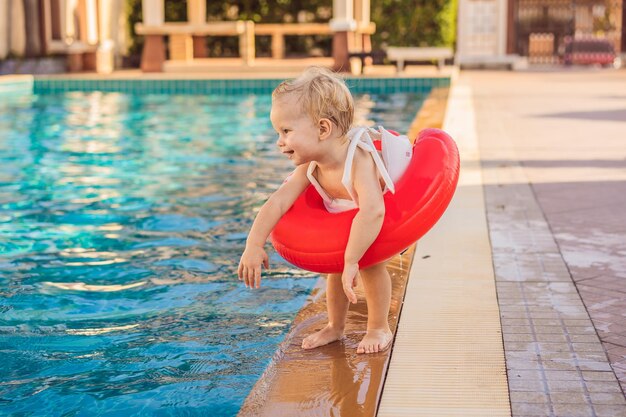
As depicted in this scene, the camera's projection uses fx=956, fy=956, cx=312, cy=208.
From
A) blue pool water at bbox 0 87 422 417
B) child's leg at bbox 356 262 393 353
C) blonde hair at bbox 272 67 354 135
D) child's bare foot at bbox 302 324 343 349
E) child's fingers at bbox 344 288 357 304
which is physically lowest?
blue pool water at bbox 0 87 422 417

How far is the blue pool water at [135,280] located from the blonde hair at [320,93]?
0.87 meters

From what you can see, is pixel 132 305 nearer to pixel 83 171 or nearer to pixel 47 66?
pixel 83 171

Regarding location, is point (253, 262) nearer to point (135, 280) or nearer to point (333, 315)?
point (333, 315)

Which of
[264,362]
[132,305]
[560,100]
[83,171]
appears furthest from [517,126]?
[264,362]

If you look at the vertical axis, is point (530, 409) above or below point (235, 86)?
below

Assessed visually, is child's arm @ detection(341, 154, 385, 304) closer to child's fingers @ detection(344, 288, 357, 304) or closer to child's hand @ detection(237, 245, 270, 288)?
child's fingers @ detection(344, 288, 357, 304)

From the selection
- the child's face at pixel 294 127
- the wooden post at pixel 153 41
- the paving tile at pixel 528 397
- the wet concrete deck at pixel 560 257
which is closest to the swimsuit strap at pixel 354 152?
the child's face at pixel 294 127

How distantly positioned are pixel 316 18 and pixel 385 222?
1863cm

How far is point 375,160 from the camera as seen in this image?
2820 mm

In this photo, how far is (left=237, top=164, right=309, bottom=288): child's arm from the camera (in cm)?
280

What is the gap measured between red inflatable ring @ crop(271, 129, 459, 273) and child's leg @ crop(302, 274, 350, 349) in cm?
12

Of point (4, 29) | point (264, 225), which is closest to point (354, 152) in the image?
point (264, 225)

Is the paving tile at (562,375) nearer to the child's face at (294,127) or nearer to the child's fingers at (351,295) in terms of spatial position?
the child's fingers at (351,295)

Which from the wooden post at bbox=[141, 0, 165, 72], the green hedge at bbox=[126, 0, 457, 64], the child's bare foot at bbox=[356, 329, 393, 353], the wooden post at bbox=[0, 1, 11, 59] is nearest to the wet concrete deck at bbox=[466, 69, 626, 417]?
the child's bare foot at bbox=[356, 329, 393, 353]
